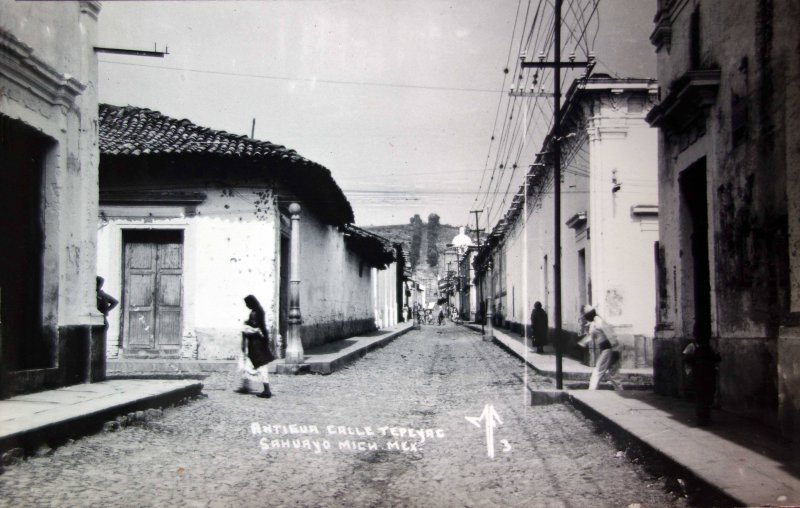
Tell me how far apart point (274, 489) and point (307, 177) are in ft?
36.1

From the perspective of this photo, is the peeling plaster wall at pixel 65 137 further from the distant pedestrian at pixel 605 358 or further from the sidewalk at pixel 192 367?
the distant pedestrian at pixel 605 358

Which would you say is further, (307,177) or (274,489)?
(307,177)

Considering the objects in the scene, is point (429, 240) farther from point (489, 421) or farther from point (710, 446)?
point (710, 446)

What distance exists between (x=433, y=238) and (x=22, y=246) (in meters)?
103

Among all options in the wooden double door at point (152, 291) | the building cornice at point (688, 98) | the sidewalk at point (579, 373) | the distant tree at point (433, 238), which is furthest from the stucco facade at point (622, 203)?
the distant tree at point (433, 238)

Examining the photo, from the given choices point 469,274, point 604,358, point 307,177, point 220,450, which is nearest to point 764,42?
point 604,358

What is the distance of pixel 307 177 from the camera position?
1522cm

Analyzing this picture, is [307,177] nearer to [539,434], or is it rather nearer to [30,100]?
[30,100]

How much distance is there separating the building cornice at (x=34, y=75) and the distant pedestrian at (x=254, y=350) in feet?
10.6

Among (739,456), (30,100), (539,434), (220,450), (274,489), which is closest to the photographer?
(274,489)

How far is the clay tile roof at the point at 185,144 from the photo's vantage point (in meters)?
13.4

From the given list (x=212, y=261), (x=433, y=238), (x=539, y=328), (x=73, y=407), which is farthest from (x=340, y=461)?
(x=433, y=238)

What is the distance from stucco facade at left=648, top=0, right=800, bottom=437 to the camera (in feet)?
19.1

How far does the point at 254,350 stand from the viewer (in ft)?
31.7
